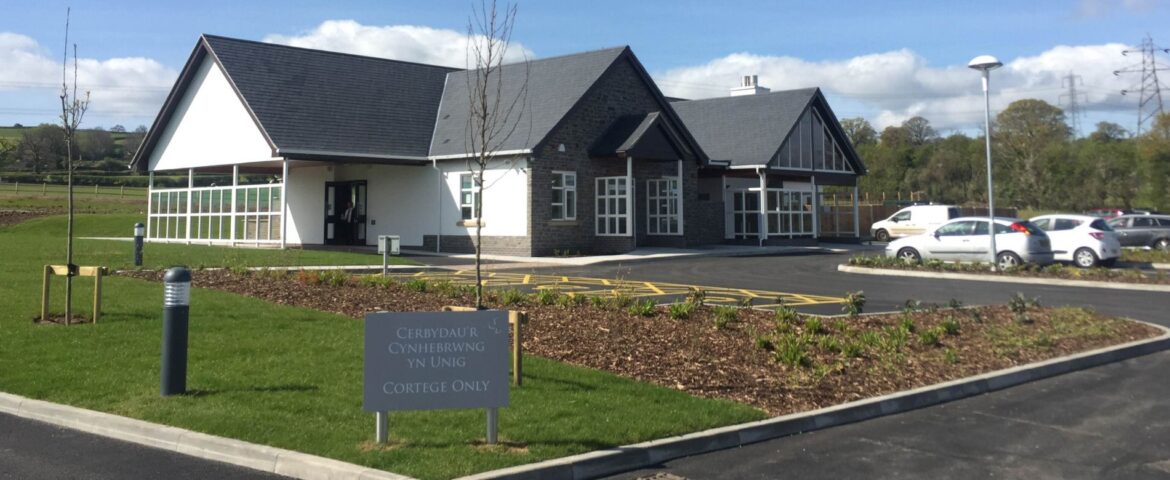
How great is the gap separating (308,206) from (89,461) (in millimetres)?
28645

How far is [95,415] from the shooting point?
730cm

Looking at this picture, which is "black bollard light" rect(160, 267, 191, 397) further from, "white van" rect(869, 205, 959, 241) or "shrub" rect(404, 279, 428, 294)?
"white van" rect(869, 205, 959, 241)

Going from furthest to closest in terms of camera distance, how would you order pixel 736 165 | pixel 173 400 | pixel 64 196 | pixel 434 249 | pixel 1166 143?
1. pixel 1166 143
2. pixel 64 196
3. pixel 736 165
4. pixel 434 249
5. pixel 173 400

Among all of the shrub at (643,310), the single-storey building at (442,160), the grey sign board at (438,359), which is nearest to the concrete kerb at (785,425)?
the grey sign board at (438,359)

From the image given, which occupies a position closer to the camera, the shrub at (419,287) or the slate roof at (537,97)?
the shrub at (419,287)

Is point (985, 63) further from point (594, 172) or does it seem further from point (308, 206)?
point (308, 206)

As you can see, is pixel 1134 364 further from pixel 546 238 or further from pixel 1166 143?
pixel 1166 143

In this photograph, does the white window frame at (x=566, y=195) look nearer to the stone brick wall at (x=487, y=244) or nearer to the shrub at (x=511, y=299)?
the stone brick wall at (x=487, y=244)

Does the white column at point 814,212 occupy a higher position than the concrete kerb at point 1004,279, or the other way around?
the white column at point 814,212

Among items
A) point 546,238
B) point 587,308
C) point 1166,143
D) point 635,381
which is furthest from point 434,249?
point 1166,143

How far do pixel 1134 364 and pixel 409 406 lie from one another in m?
9.28

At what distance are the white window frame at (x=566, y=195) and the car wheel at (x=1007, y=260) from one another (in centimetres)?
1284

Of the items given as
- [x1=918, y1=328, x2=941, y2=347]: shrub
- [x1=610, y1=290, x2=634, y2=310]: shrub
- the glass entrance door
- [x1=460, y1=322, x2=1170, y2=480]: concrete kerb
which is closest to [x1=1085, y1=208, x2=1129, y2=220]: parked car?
[x1=918, y1=328, x2=941, y2=347]: shrub

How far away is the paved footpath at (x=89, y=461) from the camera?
6090mm
